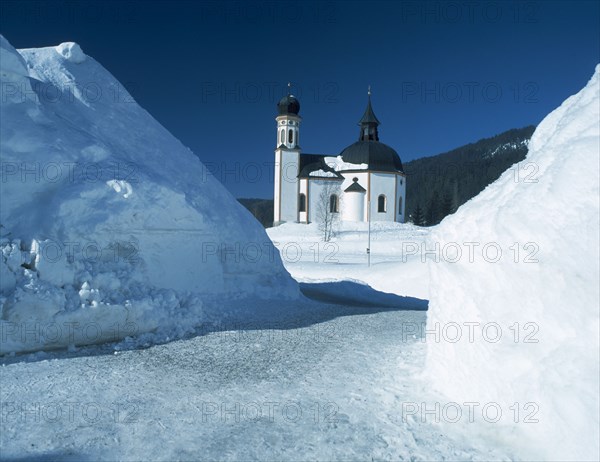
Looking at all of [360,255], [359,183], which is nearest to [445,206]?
[359,183]

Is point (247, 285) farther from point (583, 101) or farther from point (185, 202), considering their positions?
point (583, 101)

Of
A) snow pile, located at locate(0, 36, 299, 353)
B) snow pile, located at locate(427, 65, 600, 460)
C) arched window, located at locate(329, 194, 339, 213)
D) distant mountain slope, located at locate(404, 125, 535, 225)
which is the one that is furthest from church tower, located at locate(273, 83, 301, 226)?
snow pile, located at locate(427, 65, 600, 460)

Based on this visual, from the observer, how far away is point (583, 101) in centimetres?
475

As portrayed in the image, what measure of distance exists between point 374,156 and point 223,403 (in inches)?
1977

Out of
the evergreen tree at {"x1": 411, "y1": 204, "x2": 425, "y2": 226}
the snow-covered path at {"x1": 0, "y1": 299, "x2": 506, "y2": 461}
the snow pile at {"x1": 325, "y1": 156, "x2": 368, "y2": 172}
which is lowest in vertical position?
the snow-covered path at {"x1": 0, "y1": 299, "x2": 506, "y2": 461}

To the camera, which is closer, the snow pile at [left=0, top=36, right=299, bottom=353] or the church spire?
Result: the snow pile at [left=0, top=36, right=299, bottom=353]

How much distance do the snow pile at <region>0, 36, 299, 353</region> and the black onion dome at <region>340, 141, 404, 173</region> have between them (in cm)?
4291

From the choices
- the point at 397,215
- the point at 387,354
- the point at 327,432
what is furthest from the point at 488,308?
the point at 397,215

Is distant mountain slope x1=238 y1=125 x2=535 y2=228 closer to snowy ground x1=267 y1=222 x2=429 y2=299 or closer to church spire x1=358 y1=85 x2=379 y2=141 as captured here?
church spire x1=358 y1=85 x2=379 y2=141

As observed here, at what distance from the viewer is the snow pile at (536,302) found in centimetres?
347

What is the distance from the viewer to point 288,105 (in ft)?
175

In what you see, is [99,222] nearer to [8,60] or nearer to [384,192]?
[8,60]

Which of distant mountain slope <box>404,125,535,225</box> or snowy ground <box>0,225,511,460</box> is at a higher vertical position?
distant mountain slope <box>404,125,535,225</box>

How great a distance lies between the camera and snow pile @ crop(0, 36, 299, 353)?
6406 millimetres
